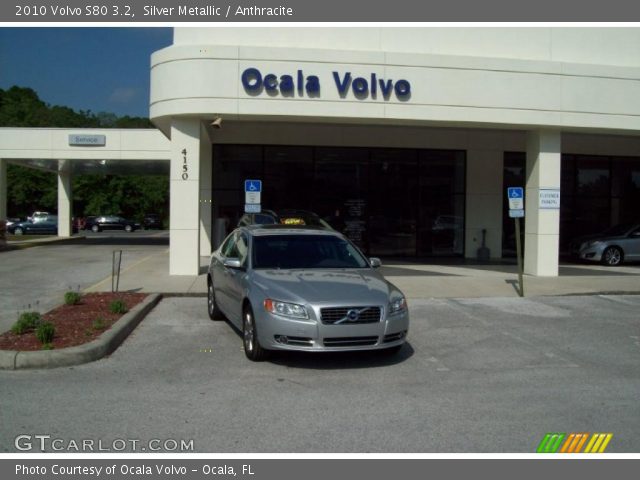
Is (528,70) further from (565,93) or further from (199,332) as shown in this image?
(199,332)

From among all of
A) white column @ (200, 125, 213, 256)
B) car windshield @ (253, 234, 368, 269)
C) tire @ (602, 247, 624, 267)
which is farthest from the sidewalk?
car windshield @ (253, 234, 368, 269)

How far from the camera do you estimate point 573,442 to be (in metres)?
5.25

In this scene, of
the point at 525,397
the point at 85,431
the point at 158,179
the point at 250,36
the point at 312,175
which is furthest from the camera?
the point at 158,179

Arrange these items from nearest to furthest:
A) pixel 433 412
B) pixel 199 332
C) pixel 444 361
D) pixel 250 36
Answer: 1. pixel 433 412
2. pixel 444 361
3. pixel 199 332
4. pixel 250 36

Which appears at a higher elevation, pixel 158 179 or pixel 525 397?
pixel 158 179

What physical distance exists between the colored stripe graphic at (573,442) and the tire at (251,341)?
3491mm

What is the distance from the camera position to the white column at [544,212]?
16719 mm

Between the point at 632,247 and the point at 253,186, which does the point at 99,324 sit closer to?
the point at 253,186

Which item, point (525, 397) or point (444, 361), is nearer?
point (525, 397)

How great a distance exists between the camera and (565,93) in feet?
53.9

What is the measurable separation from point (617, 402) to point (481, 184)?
56.4ft

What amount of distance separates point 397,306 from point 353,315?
0.69 m

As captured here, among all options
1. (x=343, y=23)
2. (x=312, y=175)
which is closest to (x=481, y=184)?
(x=312, y=175)

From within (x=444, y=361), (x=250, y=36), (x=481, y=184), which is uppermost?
(x=250, y=36)
